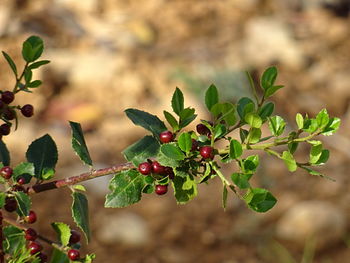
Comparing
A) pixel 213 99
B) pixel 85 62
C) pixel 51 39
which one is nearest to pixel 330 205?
pixel 85 62

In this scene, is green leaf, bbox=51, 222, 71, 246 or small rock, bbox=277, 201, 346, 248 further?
small rock, bbox=277, 201, 346, 248

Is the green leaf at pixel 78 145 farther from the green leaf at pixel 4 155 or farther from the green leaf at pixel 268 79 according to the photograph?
the green leaf at pixel 268 79

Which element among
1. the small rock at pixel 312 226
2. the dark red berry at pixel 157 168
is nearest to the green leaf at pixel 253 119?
the dark red berry at pixel 157 168

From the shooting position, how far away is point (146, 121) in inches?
48.5

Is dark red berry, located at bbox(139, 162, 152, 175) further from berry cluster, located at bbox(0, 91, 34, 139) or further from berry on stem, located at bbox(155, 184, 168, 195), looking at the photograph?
berry cluster, located at bbox(0, 91, 34, 139)

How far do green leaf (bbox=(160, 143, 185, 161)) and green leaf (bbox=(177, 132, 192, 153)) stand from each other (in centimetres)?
1

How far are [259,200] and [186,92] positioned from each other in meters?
3.61

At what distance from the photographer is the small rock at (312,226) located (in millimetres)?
3848

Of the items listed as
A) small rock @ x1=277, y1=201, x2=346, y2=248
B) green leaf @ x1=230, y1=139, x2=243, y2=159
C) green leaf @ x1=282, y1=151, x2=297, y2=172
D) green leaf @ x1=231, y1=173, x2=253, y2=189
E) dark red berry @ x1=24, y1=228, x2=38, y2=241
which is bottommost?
small rock @ x1=277, y1=201, x2=346, y2=248

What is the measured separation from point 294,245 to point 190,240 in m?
0.53

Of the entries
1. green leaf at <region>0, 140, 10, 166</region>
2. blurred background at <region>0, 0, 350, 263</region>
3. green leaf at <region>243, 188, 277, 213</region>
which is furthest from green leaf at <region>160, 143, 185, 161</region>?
blurred background at <region>0, 0, 350, 263</region>

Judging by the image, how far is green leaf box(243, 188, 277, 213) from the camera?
1085mm

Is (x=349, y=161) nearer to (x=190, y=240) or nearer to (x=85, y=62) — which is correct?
(x=190, y=240)

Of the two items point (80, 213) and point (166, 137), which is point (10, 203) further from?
point (166, 137)
